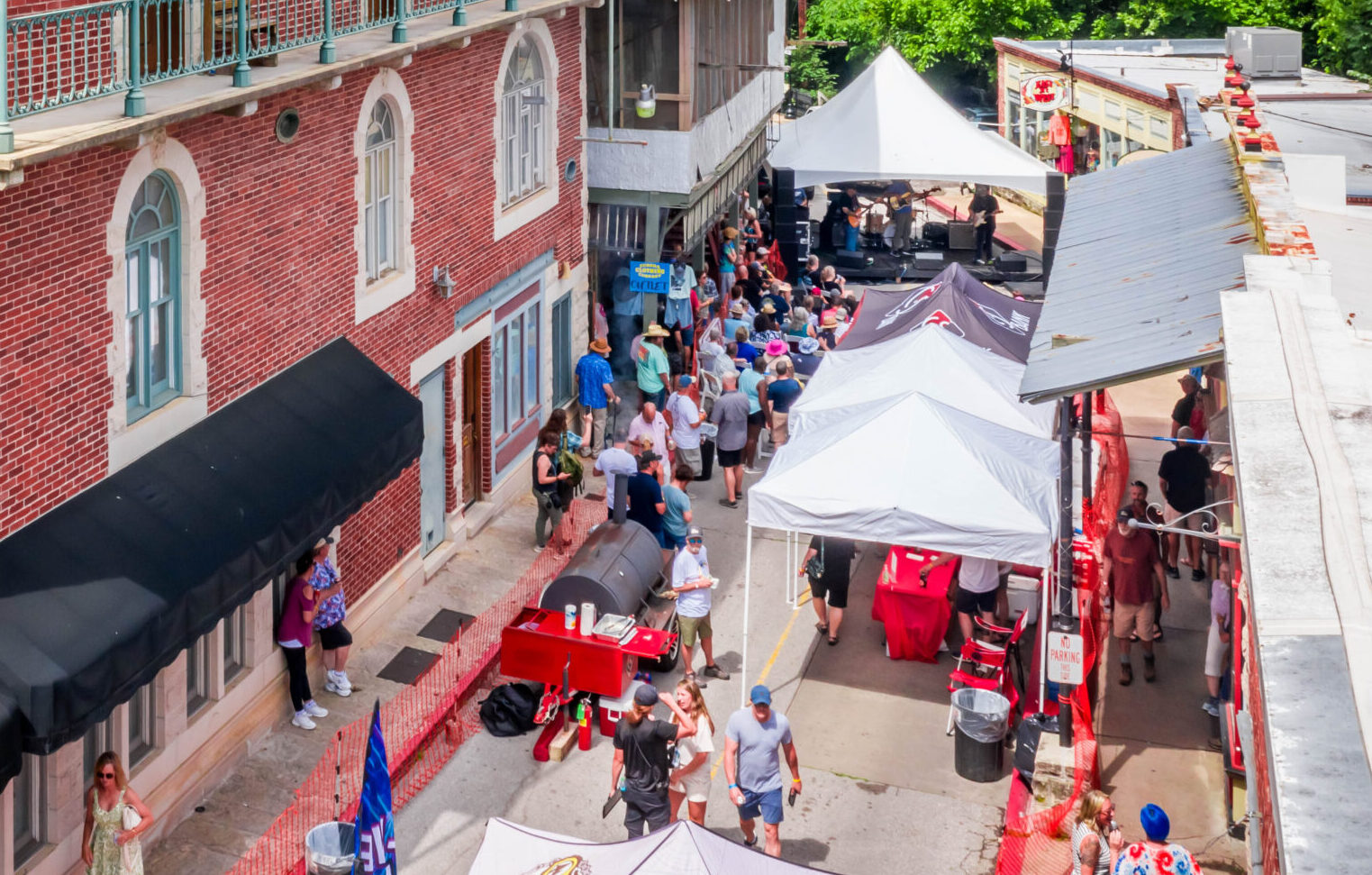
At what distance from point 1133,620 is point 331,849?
7.86 meters

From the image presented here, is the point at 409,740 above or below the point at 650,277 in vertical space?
below

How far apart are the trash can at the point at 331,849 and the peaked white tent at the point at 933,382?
22.0 feet

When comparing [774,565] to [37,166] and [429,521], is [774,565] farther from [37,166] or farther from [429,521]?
[37,166]

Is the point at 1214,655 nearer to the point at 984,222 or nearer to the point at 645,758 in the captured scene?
the point at 645,758

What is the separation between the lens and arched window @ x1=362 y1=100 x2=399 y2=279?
14797 mm

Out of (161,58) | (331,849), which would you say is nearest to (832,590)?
(331,849)

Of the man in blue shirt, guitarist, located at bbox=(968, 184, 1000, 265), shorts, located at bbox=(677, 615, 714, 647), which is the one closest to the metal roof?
shorts, located at bbox=(677, 615, 714, 647)

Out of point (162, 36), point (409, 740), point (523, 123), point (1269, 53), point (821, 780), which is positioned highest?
point (1269, 53)

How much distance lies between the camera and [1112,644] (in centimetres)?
1536

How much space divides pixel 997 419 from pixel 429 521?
609cm

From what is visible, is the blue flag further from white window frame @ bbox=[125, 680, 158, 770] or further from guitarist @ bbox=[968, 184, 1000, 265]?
guitarist @ bbox=[968, 184, 1000, 265]

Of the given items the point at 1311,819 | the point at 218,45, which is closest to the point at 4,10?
the point at 218,45

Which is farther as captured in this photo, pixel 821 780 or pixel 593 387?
pixel 593 387

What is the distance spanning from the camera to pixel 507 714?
1348 cm
